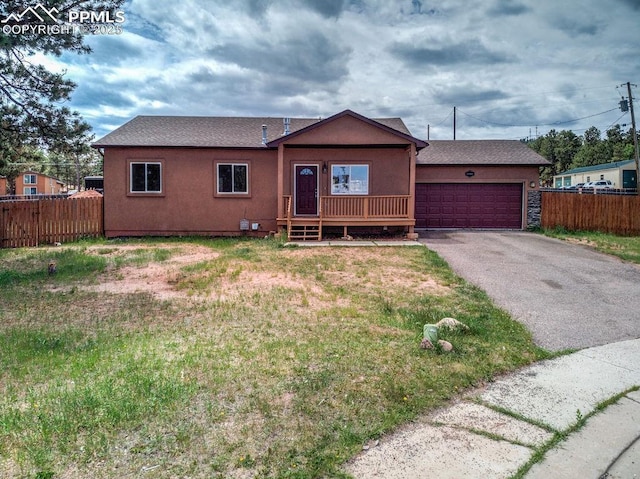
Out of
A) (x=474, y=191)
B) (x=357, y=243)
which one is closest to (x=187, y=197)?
(x=357, y=243)

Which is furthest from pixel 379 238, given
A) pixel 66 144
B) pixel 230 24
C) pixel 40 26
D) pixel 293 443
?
pixel 293 443

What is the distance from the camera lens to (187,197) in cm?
1565

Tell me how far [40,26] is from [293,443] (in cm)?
889

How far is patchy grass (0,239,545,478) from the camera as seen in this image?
277cm

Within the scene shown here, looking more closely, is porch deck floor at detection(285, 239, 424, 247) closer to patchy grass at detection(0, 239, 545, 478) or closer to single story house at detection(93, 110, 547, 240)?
single story house at detection(93, 110, 547, 240)

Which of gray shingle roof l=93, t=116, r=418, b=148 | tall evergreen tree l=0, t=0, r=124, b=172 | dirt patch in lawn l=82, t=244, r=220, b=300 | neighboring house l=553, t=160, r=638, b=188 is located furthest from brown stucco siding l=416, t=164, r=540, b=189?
neighboring house l=553, t=160, r=638, b=188

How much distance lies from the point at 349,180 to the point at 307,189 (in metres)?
1.59

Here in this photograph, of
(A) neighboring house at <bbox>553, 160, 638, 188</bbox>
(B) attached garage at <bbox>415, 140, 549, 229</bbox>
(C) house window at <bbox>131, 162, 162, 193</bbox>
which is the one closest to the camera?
(C) house window at <bbox>131, 162, 162, 193</bbox>

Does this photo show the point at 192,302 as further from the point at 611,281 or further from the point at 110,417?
the point at 611,281

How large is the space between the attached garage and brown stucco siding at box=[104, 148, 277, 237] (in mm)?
6417

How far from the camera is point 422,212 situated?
17.8m

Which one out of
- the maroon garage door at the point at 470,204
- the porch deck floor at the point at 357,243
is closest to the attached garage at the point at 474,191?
the maroon garage door at the point at 470,204

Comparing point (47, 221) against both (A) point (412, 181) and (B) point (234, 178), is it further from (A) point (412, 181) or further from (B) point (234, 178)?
(A) point (412, 181)

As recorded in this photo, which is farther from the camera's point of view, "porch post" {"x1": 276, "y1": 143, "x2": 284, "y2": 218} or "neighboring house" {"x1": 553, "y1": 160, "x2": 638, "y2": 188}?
"neighboring house" {"x1": 553, "y1": 160, "x2": 638, "y2": 188}
